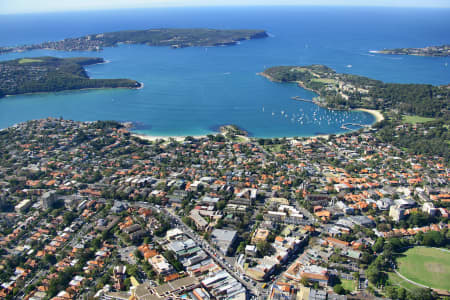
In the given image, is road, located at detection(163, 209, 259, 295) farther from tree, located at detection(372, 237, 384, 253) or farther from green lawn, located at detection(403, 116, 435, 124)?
green lawn, located at detection(403, 116, 435, 124)

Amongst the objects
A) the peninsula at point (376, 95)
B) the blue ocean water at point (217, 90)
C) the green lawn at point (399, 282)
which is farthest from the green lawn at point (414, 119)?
the green lawn at point (399, 282)

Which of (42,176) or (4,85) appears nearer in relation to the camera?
(42,176)

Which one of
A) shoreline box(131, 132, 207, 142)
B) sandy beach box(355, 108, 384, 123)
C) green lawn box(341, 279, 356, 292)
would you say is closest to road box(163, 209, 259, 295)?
green lawn box(341, 279, 356, 292)

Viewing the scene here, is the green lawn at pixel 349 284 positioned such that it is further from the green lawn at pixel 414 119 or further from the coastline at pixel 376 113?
the green lawn at pixel 414 119

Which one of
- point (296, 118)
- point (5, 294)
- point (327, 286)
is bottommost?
point (5, 294)

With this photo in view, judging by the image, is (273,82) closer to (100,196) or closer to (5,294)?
(100,196)

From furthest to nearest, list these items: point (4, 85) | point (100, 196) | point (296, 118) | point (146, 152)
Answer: point (4, 85) < point (296, 118) < point (146, 152) < point (100, 196)

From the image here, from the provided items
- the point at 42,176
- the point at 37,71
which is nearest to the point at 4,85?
the point at 37,71
